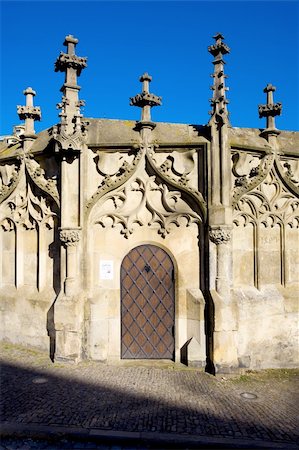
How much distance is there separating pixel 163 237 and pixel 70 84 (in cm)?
492

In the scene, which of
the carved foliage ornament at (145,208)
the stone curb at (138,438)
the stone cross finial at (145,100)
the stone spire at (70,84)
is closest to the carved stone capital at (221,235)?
the carved foliage ornament at (145,208)

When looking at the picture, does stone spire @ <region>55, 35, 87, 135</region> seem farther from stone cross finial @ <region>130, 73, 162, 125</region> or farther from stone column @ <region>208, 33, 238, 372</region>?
stone column @ <region>208, 33, 238, 372</region>

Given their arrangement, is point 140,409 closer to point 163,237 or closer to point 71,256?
point 71,256

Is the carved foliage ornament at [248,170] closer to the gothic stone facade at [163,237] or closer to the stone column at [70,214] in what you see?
the gothic stone facade at [163,237]

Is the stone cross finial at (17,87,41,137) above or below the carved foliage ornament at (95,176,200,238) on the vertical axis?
above

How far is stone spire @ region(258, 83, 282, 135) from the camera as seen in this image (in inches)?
405

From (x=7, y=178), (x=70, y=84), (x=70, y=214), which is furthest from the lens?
(x=7, y=178)

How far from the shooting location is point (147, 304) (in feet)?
31.6

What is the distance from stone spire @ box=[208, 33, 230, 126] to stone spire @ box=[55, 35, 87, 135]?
11.6 ft

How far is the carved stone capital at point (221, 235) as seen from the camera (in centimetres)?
917

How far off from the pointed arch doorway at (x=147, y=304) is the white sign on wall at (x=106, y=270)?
12.5 inches

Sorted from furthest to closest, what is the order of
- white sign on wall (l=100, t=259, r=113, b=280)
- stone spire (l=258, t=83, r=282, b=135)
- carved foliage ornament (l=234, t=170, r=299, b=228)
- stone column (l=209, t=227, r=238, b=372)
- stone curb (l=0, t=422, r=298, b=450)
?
stone spire (l=258, t=83, r=282, b=135), carved foliage ornament (l=234, t=170, r=299, b=228), white sign on wall (l=100, t=259, r=113, b=280), stone column (l=209, t=227, r=238, b=372), stone curb (l=0, t=422, r=298, b=450)

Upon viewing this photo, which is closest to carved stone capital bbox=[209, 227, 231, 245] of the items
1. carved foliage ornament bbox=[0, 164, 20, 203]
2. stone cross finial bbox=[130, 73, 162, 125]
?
stone cross finial bbox=[130, 73, 162, 125]

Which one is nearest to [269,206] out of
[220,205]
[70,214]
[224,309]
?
[220,205]
